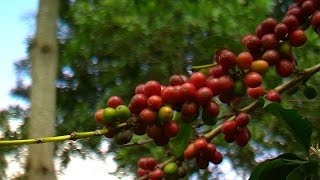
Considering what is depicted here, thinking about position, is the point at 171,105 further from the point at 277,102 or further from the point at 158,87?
the point at 277,102

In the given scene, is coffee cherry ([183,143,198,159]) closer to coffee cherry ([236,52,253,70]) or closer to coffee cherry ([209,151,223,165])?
coffee cherry ([209,151,223,165])

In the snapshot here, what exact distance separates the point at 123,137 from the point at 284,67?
0.27 metres

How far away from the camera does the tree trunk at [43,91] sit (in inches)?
113

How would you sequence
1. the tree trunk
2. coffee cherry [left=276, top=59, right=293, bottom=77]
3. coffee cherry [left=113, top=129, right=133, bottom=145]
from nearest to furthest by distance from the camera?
1. coffee cherry [left=113, top=129, right=133, bottom=145]
2. coffee cherry [left=276, top=59, right=293, bottom=77]
3. the tree trunk

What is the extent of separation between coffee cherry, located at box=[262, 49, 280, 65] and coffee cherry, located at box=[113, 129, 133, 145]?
24 centimetres

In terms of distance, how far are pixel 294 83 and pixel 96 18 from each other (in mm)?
3648

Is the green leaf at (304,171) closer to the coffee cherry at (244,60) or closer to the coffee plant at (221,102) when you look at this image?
the coffee plant at (221,102)

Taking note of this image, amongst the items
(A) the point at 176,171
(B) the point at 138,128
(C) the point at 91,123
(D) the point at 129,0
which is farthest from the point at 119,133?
(C) the point at 91,123

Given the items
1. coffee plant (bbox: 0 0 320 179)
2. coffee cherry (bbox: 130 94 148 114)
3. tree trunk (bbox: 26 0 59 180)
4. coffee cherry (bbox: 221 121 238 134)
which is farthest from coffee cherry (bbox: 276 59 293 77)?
tree trunk (bbox: 26 0 59 180)

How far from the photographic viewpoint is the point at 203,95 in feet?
2.33

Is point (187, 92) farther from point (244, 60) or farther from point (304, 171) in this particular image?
point (304, 171)

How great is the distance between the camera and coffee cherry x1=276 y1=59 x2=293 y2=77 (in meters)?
0.79

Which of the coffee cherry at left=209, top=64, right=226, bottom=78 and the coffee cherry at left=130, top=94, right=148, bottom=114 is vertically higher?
the coffee cherry at left=209, top=64, right=226, bottom=78

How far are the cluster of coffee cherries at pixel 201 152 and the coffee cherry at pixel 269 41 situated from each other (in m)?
0.17
